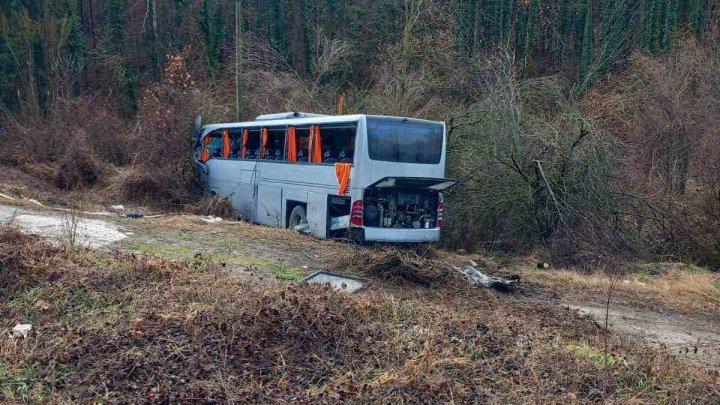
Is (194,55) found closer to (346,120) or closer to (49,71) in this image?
(49,71)

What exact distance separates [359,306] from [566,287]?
5.09 m

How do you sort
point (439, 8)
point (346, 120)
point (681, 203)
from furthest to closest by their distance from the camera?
point (439, 8)
point (681, 203)
point (346, 120)

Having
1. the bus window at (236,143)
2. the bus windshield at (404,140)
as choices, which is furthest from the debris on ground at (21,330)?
the bus window at (236,143)

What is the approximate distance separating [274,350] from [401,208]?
25.8 ft

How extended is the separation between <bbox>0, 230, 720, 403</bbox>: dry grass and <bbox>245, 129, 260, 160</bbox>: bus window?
9.71 meters

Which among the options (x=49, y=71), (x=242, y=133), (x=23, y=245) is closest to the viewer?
(x=23, y=245)

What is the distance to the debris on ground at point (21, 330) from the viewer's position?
5.76 metres

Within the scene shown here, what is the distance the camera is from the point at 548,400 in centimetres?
509

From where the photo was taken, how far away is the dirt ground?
800 centimetres

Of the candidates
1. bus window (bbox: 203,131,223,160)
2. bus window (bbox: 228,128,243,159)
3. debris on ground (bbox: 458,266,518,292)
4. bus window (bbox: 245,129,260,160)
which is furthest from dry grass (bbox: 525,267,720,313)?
bus window (bbox: 203,131,223,160)

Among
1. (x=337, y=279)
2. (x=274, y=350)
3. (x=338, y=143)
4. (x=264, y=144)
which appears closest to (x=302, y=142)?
(x=338, y=143)

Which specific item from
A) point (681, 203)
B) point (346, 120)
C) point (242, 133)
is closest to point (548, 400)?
point (346, 120)

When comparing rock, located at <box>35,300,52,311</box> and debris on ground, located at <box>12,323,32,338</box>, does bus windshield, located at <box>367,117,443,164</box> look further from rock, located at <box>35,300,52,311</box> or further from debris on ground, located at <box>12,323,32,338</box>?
debris on ground, located at <box>12,323,32,338</box>

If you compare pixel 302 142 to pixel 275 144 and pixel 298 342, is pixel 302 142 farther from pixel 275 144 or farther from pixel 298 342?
pixel 298 342
